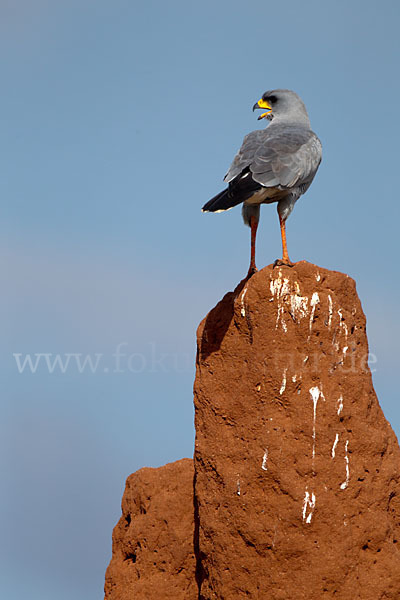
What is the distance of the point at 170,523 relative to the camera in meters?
8.70

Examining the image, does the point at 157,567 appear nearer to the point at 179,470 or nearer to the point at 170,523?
the point at 170,523

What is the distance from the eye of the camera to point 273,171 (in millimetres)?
8031

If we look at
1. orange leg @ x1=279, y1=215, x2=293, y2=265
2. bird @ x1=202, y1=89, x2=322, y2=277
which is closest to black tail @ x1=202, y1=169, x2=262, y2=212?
bird @ x1=202, y1=89, x2=322, y2=277

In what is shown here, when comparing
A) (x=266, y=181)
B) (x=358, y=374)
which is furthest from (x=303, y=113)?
(x=358, y=374)

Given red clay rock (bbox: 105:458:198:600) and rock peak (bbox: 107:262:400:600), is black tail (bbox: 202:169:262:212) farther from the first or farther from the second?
red clay rock (bbox: 105:458:198:600)

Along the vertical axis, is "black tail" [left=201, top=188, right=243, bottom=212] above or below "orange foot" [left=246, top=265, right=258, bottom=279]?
above

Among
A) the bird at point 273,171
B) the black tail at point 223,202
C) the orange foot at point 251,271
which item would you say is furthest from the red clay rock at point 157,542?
the black tail at point 223,202

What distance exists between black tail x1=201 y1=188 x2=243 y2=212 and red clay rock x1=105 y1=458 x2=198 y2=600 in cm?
326

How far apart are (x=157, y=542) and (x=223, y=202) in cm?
408

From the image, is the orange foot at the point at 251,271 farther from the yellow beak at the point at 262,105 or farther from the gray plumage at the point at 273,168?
the yellow beak at the point at 262,105

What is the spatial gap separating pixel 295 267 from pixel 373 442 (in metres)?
2.00

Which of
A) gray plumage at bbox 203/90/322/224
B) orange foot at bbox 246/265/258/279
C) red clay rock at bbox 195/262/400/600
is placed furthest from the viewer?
orange foot at bbox 246/265/258/279

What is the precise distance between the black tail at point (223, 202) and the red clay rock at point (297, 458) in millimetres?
801

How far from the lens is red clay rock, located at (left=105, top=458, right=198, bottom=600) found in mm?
8547
